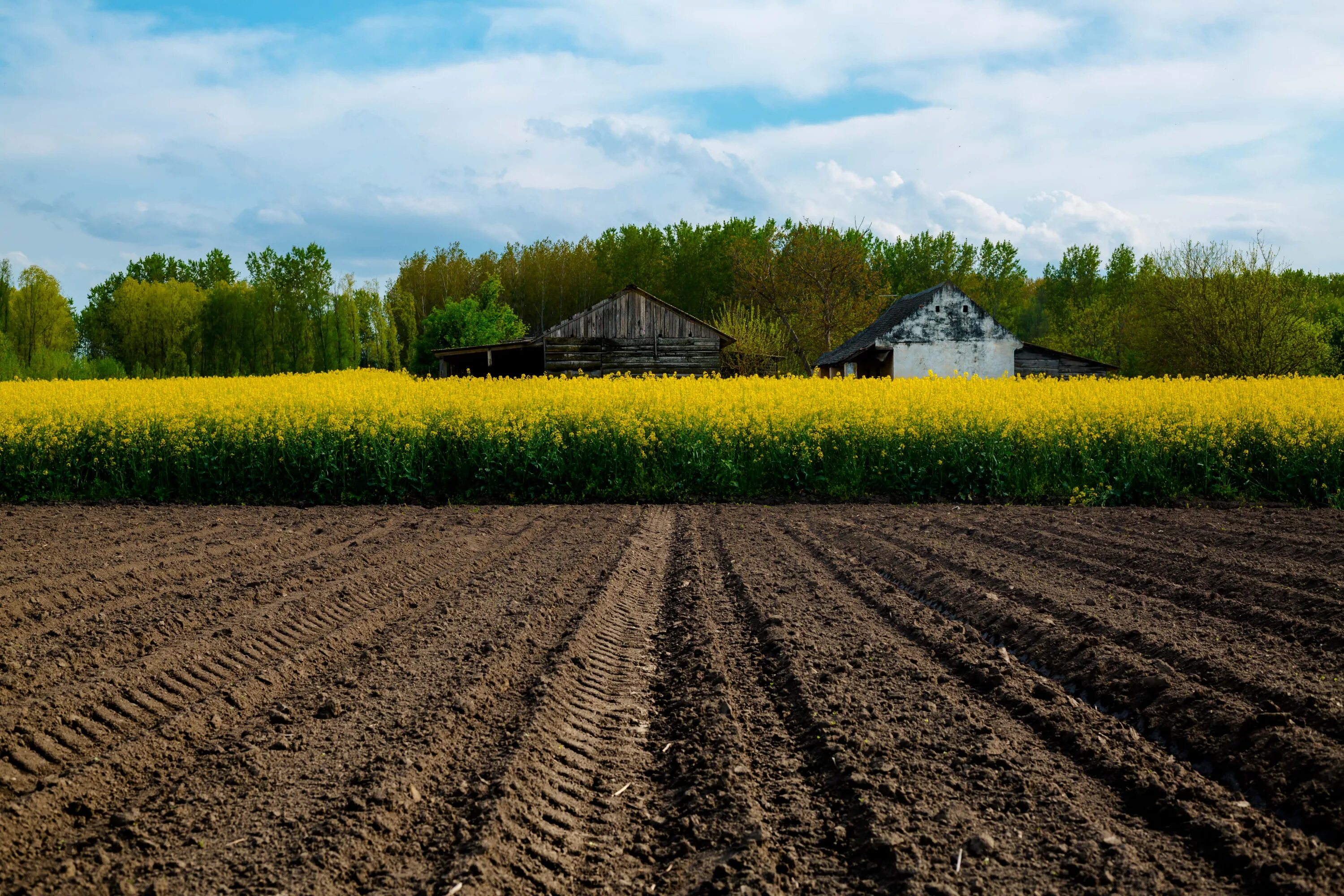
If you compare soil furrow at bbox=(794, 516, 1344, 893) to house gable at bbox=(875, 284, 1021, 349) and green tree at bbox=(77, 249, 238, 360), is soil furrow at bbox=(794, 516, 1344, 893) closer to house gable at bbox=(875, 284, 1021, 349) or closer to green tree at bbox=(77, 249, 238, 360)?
house gable at bbox=(875, 284, 1021, 349)

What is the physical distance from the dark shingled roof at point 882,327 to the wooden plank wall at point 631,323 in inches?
476

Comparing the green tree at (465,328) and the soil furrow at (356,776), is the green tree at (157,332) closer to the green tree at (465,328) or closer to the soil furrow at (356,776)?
the green tree at (465,328)

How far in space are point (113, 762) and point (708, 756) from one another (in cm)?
296

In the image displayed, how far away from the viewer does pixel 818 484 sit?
15.3 metres

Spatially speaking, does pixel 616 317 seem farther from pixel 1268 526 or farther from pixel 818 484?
pixel 1268 526

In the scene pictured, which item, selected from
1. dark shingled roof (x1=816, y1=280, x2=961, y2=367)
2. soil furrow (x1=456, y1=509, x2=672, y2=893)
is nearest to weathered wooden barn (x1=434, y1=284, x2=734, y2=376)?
dark shingled roof (x1=816, y1=280, x2=961, y2=367)

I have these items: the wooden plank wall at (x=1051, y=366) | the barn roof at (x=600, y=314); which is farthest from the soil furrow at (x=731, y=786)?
the wooden plank wall at (x=1051, y=366)

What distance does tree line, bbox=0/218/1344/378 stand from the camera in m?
43.4

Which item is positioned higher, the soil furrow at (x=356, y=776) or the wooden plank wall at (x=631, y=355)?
the wooden plank wall at (x=631, y=355)

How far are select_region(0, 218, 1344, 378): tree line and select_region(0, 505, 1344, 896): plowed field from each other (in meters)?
39.1

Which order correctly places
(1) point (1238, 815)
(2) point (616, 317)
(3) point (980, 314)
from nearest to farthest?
(1) point (1238, 815)
(2) point (616, 317)
(3) point (980, 314)

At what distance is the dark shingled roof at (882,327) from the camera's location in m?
44.0

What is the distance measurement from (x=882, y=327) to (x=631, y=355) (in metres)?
18.5

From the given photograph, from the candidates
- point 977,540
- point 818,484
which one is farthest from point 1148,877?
point 818,484
